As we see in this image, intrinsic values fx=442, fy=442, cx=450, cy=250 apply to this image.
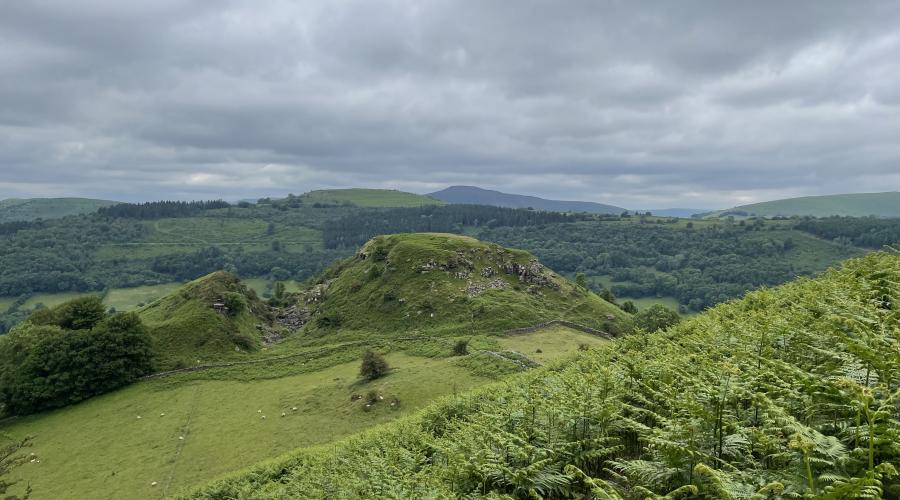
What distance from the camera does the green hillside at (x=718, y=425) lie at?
725cm

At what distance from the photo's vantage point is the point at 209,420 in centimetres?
5784

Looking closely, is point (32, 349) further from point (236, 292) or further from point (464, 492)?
point (464, 492)

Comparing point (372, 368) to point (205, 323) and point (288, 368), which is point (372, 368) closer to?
point (288, 368)

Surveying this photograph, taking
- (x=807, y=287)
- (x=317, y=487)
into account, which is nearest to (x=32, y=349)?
(x=317, y=487)

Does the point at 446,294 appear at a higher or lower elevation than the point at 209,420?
higher

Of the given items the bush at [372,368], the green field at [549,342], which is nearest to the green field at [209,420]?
the green field at [549,342]

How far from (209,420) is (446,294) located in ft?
173

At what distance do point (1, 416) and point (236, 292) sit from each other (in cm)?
4181

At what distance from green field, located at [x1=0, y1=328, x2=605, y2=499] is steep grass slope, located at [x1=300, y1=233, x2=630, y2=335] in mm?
15076

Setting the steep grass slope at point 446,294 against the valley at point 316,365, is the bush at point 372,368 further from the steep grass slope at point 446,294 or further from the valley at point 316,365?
the steep grass slope at point 446,294

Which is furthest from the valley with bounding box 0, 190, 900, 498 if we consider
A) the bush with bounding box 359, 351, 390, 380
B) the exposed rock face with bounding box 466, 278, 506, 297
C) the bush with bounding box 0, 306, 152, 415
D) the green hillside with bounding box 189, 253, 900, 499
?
the bush with bounding box 0, 306, 152, 415

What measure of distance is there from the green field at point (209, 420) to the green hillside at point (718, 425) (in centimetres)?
3090

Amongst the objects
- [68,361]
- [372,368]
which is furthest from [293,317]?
[372,368]

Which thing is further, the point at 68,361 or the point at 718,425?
the point at 68,361
